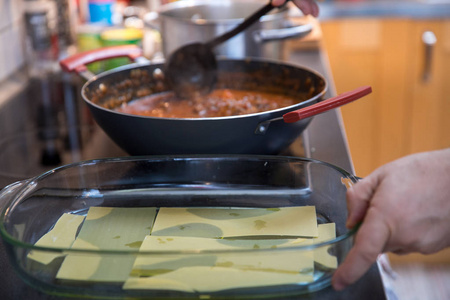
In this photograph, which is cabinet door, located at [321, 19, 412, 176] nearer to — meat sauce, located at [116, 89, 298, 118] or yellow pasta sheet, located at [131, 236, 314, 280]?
meat sauce, located at [116, 89, 298, 118]

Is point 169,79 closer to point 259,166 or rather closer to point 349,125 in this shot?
point 259,166

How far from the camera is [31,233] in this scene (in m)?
0.65

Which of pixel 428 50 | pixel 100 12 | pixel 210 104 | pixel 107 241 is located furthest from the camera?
pixel 428 50

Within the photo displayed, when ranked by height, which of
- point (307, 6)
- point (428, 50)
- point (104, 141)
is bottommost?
point (428, 50)

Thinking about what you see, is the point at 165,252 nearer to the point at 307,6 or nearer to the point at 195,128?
the point at 195,128

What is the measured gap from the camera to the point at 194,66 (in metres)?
1.08

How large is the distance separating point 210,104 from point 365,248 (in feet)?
1.70

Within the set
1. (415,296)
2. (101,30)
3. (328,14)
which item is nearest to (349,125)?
(328,14)

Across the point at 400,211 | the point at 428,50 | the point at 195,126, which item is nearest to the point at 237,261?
the point at 400,211

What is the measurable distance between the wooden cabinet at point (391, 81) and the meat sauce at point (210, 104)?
1.31 metres

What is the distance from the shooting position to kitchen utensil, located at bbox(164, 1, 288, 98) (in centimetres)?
107

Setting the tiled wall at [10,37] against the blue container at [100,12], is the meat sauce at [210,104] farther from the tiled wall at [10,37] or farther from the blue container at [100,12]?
the blue container at [100,12]

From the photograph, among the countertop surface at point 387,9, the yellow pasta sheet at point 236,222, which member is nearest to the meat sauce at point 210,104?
the yellow pasta sheet at point 236,222

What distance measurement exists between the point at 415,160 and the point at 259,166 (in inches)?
8.4
